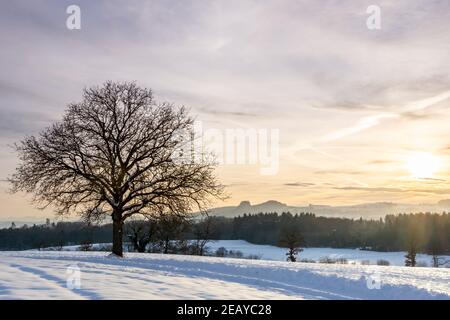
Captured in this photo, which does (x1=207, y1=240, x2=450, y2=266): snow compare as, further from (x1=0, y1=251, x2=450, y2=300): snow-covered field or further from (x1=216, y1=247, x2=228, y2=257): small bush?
(x1=0, y1=251, x2=450, y2=300): snow-covered field

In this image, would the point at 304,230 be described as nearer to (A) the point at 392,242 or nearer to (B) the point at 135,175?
(A) the point at 392,242

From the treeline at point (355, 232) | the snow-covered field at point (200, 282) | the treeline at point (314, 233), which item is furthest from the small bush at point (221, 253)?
the snow-covered field at point (200, 282)

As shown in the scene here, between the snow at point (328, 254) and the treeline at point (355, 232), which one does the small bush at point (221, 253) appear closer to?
the snow at point (328, 254)

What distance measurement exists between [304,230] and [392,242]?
38414 mm

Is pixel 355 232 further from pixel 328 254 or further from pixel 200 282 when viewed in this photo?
pixel 200 282

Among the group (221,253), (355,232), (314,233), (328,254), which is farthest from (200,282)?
(355,232)

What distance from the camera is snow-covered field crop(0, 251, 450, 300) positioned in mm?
10234

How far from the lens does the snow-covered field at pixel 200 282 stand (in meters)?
10.2

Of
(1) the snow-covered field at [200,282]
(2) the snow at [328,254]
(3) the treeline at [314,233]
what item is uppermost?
(1) the snow-covered field at [200,282]

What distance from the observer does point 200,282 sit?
596 inches

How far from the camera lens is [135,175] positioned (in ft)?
91.0
